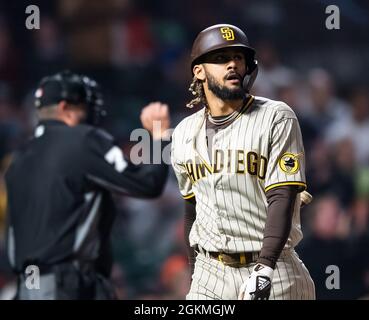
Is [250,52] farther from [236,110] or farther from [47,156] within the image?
[47,156]

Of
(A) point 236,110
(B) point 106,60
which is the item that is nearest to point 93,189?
(A) point 236,110

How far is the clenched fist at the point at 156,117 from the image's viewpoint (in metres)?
5.05

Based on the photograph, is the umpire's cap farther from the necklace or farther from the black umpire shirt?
the necklace

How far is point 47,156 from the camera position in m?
5.63

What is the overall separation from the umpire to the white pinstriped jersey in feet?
4.12

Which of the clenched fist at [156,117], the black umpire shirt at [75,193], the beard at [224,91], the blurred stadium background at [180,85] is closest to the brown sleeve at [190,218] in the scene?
the beard at [224,91]

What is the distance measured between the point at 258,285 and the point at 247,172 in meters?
0.51

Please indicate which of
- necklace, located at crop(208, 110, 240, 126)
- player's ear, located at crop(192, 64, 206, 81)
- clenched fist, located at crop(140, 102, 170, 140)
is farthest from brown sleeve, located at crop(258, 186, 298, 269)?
clenched fist, located at crop(140, 102, 170, 140)

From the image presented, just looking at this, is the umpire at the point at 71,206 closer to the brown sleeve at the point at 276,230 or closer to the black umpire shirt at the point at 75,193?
the black umpire shirt at the point at 75,193

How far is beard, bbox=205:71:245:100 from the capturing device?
422 cm

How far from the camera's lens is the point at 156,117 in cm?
508

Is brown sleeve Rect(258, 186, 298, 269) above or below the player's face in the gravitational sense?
below

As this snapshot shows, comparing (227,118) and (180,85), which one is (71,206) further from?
(180,85)
